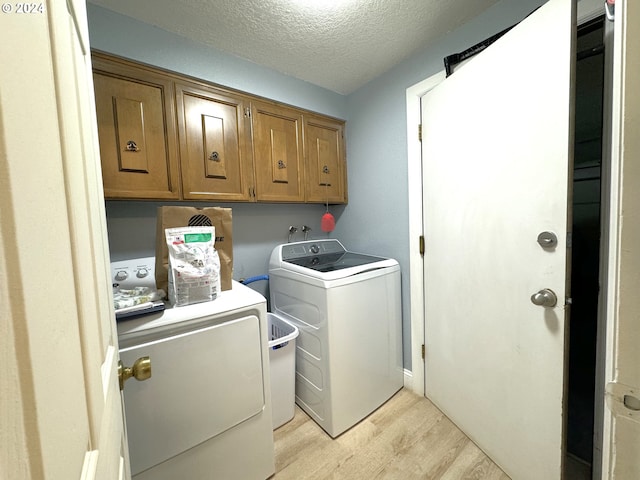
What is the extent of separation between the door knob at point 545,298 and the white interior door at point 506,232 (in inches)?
0.6

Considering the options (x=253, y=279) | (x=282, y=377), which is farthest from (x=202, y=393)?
(x=253, y=279)

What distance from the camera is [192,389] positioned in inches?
38.6

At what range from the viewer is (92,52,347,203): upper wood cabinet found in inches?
48.8

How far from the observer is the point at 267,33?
1.40 metres

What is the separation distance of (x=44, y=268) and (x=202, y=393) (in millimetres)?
995

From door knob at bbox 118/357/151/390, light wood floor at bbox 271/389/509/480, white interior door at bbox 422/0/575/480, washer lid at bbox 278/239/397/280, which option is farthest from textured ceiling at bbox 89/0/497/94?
light wood floor at bbox 271/389/509/480

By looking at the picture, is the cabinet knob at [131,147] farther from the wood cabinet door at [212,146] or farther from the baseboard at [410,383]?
the baseboard at [410,383]

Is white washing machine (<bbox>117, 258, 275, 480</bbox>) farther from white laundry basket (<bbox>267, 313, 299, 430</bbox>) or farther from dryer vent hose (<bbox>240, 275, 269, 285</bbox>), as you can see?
dryer vent hose (<bbox>240, 275, 269, 285</bbox>)

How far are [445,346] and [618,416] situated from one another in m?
1.13

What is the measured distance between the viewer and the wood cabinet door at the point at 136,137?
1212 millimetres

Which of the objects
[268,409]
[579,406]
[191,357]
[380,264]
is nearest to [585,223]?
[579,406]

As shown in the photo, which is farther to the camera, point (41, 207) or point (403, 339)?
point (403, 339)

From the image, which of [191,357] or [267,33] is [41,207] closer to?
[191,357]

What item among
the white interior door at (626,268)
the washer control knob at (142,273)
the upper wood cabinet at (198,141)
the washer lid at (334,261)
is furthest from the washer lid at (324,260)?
the white interior door at (626,268)
